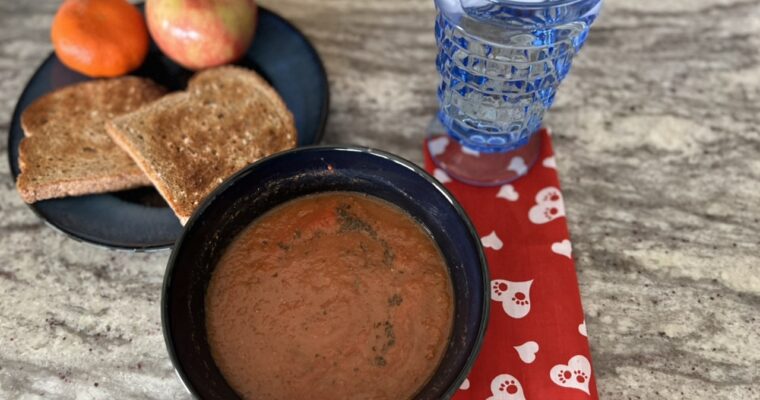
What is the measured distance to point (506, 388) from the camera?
1091 millimetres

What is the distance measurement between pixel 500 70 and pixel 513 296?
16.4 inches

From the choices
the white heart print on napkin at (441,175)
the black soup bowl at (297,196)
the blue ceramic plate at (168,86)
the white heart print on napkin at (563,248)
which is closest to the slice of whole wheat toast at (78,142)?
the blue ceramic plate at (168,86)

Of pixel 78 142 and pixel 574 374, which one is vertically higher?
pixel 78 142

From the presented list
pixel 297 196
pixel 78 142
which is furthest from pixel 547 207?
pixel 78 142

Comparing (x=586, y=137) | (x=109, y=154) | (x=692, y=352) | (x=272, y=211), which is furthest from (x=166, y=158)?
(x=692, y=352)

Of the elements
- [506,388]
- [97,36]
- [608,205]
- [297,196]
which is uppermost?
[97,36]

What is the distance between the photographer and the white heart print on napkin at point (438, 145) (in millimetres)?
1391

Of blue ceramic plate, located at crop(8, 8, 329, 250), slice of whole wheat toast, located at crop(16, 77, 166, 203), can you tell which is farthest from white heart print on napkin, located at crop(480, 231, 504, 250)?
slice of whole wheat toast, located at crop(16, 77, 166, 203)

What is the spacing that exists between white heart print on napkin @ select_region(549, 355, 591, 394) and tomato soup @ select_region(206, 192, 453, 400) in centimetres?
23

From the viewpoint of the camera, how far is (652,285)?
1231 millimetres

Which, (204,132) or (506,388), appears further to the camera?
(204,132)

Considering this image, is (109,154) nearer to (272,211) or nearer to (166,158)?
(166,158)

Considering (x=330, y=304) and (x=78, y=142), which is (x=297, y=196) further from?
(x=78, y=142)

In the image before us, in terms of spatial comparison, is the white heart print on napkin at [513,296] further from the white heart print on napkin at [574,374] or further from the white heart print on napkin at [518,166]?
the white heart print on napkin at [518,166]
